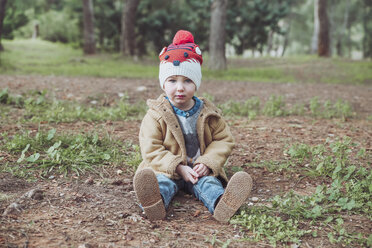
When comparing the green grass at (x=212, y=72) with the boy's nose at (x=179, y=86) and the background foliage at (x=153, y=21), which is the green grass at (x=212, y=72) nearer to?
the background foliage at (x=153, y=21)

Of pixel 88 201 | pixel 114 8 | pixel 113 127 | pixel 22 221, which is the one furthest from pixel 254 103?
pixel 114 8

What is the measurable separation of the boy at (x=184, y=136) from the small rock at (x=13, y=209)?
83 cm

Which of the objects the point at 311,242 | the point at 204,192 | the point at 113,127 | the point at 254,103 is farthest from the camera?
the point at 254,103

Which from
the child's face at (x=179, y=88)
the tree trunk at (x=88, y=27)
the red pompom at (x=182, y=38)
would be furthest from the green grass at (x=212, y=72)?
the child's face at (x=179, y=88)

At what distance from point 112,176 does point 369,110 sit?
16.6ft

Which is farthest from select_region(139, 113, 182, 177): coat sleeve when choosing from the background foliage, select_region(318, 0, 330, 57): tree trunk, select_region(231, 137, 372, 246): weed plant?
select_region(318, 0, 330, 57): tree trunk

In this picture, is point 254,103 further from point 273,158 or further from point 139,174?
point 139,174

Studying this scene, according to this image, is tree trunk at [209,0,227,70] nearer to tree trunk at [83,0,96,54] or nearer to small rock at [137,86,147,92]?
small rock at [137,86,147,92]

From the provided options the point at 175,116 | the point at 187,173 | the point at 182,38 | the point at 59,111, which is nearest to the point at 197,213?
the point at 187,173

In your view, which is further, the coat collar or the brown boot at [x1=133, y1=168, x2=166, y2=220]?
the coat collar

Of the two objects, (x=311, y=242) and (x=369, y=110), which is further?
(x=369, y=110)

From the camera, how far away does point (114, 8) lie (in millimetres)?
15805

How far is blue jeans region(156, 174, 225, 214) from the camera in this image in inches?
98.2

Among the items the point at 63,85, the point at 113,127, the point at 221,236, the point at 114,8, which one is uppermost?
the point at 114,8
